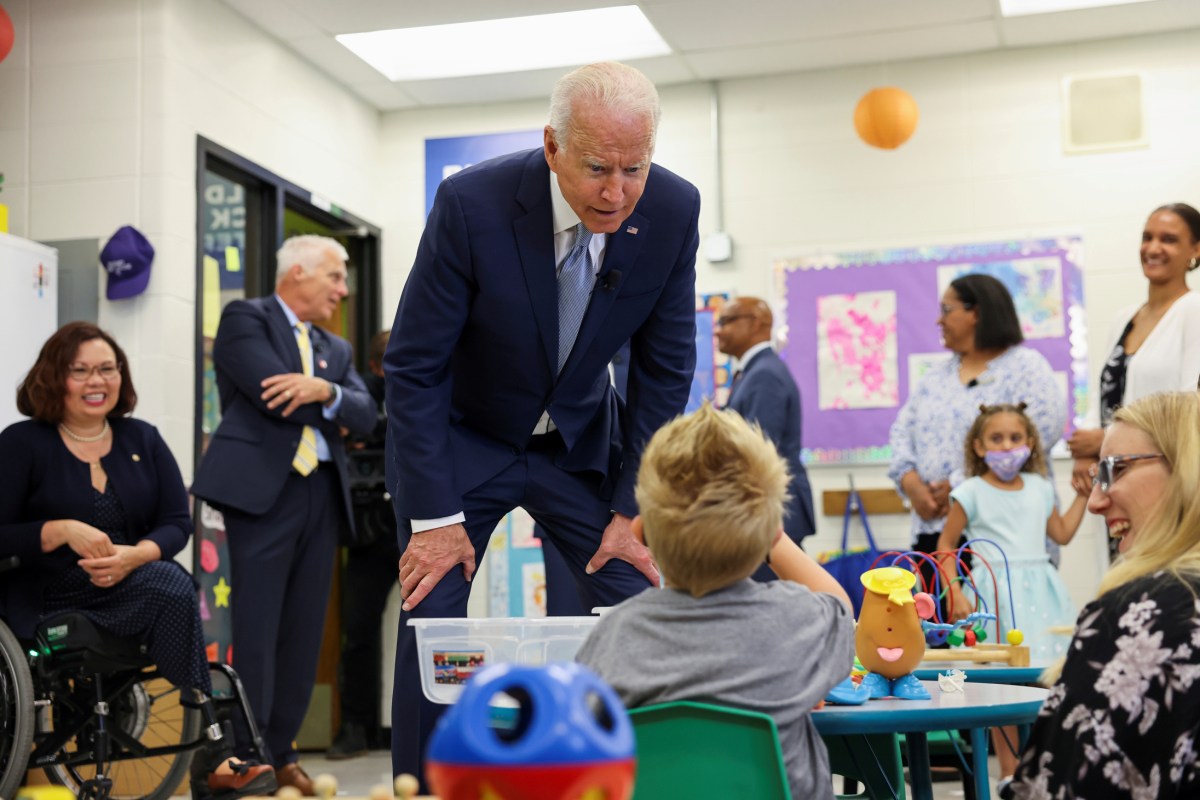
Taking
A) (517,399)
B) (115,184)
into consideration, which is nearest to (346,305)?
(115,184)

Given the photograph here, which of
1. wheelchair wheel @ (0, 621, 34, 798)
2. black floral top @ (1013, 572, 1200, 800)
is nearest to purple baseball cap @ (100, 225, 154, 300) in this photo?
wheelchair wheel @ (0, 621, 34, 798)

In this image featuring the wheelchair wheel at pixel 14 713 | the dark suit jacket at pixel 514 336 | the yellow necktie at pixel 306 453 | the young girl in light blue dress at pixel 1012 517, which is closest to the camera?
the dark suit jacket at pixel 514 336

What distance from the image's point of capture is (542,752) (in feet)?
3.19

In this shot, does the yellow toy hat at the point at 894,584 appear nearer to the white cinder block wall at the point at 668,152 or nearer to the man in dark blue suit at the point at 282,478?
the man in dark blue suit at the point at 282,478

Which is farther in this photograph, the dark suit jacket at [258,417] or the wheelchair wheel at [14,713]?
the dark suit jacket at [258,417]

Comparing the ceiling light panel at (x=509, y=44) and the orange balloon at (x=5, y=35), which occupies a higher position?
the ceiling light panel at (x=509, y=44)

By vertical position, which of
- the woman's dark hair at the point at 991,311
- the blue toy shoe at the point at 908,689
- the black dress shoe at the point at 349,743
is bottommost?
the black dress shoe at the point at 349,743

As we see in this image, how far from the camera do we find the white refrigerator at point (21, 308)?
4578 millimetres

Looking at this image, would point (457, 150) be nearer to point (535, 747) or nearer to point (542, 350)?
point (542, 350)

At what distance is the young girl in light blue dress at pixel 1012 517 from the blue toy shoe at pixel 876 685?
2.40 meters

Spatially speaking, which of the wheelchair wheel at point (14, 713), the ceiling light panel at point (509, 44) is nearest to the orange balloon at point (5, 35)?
the ceiling light panel at point (509, 44)

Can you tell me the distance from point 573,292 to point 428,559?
52 centimetres

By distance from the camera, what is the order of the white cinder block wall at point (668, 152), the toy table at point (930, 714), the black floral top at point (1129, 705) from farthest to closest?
the white cinder block wall at point (668, 152) < the toy table at point (930, 714) < the black floral top at point (1129, 705)

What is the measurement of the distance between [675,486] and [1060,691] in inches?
18.6
